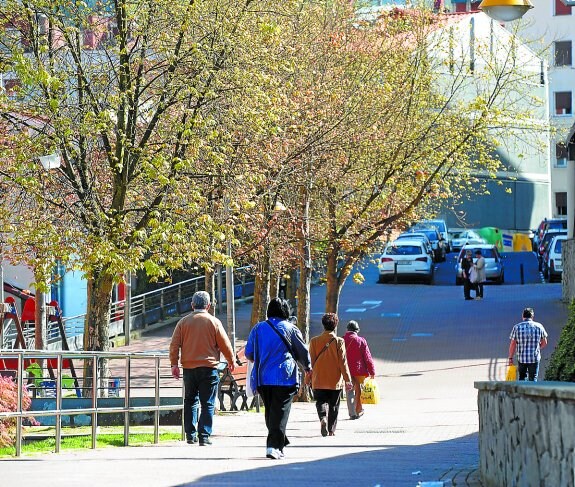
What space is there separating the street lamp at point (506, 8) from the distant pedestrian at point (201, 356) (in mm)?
4114

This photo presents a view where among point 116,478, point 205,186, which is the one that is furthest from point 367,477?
point 205,186

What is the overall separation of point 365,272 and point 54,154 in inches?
1545

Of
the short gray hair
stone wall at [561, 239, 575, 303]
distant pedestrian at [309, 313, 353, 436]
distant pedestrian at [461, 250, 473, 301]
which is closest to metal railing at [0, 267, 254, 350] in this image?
distant pedestrian at [461, 250, 473, 301]

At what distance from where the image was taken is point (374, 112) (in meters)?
24.8

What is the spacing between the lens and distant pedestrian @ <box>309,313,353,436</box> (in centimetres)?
1552

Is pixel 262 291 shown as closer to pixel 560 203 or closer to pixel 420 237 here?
pixel 420 237

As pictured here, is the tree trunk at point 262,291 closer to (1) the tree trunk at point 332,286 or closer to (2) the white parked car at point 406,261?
(1) the tree trunk at point 332,286

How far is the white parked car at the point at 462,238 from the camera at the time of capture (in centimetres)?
6334

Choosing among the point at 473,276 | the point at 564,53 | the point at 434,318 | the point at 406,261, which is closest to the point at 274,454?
the point at 434,318

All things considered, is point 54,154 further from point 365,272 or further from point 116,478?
point 365,272

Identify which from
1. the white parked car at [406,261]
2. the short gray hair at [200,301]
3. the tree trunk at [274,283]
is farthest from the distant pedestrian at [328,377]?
the white parked car at [406,261]

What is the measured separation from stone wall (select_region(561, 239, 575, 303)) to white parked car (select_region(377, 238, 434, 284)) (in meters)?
11.6

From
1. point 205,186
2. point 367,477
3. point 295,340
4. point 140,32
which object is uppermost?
point 140,32

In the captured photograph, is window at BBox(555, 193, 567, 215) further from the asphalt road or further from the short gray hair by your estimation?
the short gray hair
